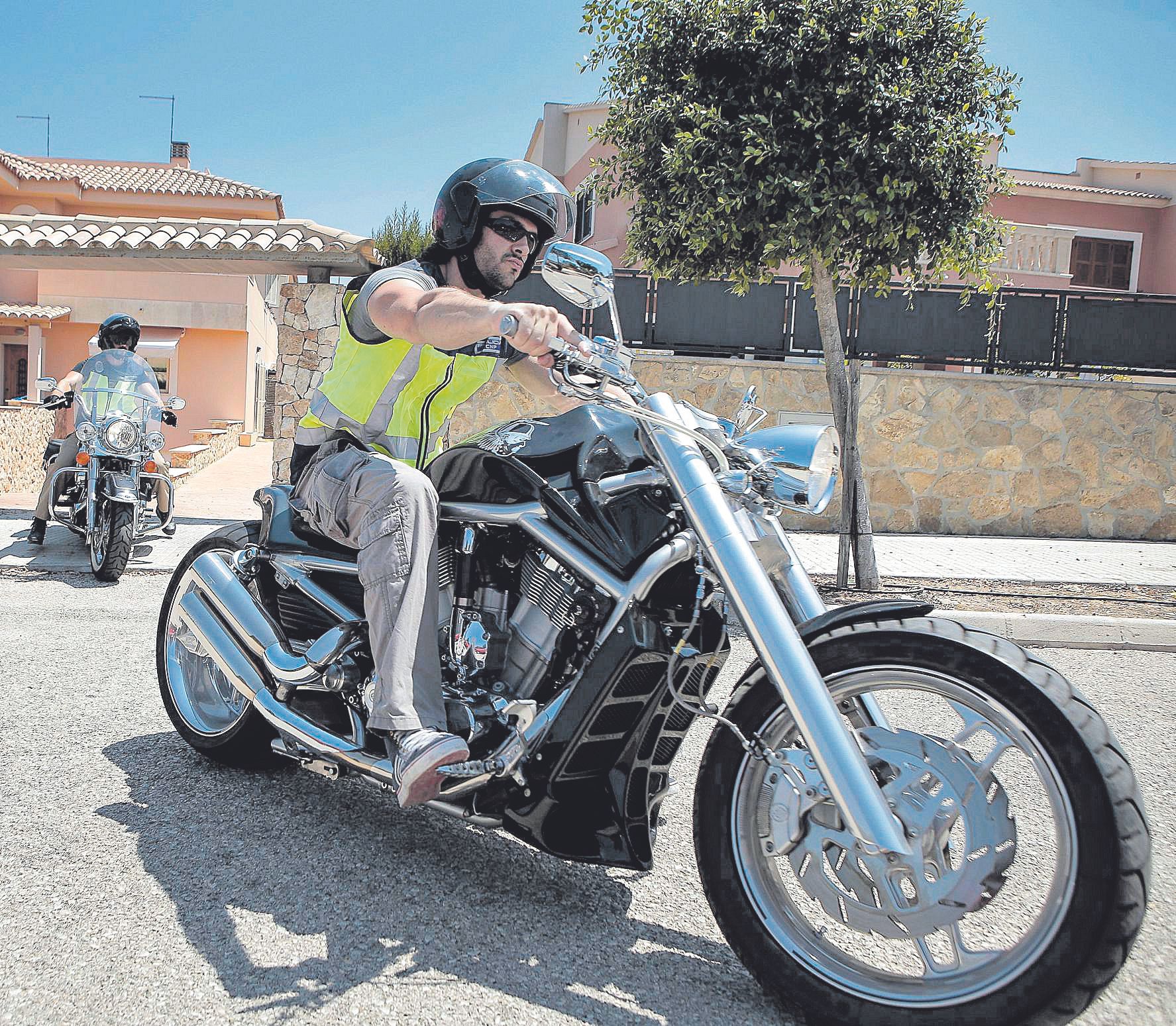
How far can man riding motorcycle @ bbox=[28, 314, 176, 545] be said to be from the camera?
7648mm

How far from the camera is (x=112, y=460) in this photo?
24.3 ft

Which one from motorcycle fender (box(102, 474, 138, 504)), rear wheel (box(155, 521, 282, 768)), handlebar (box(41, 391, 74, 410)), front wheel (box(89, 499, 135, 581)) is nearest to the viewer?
rear wheel (box(155, 521, 282, 768))

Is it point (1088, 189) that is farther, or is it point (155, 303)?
point (155, 303)

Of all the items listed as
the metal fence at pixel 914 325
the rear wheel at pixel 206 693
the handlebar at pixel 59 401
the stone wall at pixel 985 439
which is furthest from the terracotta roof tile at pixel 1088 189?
the rear wheel at pixel 206 693

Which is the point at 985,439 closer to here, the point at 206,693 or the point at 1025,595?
the point at 1025,595

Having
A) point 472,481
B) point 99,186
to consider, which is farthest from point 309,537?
point 99,186

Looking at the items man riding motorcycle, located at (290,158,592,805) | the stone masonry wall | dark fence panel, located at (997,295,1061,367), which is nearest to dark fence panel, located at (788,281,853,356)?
the stone masonry wall

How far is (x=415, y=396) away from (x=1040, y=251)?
22.0 m

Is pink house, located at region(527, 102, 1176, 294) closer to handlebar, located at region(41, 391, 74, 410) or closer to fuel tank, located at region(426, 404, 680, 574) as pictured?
handlebar, located at region(41, 391, 74, 410)

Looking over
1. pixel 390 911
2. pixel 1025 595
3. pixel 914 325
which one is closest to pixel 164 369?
pixel 914 325

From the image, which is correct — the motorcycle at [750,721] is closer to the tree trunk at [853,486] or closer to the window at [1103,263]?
the tree trunk at [853,486]

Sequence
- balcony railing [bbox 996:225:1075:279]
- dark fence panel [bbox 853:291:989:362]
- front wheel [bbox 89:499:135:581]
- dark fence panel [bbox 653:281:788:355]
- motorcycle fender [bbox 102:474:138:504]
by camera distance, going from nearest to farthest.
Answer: front wheel [bbox 89:499:135:581] → motorcycle fender [bbox 102:474:138:504] → dark fence panel [bbox 653:281:788:355] → dark fence panel [bbox 853:291:989:362] → balcony railing [bbox 996:225:1075:279]

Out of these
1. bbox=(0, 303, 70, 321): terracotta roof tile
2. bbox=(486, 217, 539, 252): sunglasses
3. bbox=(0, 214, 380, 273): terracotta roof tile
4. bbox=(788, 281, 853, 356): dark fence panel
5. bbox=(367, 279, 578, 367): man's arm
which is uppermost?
bbox=(0, 303, 70, 321): terracotta roof tile

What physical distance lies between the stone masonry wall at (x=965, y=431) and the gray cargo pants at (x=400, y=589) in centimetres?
839
